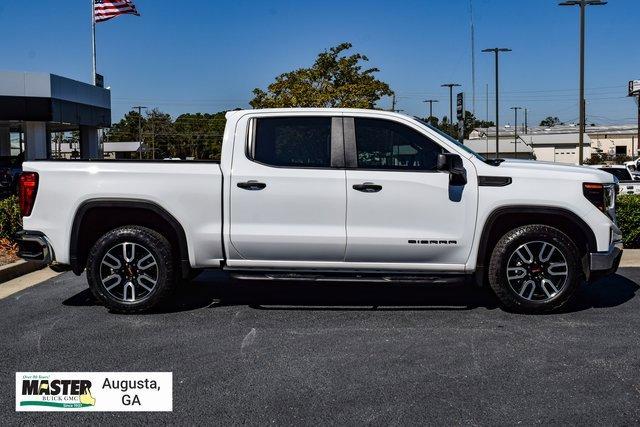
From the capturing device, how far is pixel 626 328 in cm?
588

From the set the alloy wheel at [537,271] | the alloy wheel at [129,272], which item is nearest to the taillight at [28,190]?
the alloy wheel at [129,272]

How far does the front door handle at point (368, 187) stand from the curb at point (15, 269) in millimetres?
4559

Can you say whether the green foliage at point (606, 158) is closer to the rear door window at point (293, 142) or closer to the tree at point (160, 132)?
the tree at point (160, 132)

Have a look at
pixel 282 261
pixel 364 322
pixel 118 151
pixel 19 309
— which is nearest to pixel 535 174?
pixel 364 322

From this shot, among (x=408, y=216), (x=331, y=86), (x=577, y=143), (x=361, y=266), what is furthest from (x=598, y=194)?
(x=577, y=143)

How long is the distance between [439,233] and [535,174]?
102 cm

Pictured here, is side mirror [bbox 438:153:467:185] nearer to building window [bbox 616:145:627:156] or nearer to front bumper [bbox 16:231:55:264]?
front bumper [bbox 16:231:55:264]

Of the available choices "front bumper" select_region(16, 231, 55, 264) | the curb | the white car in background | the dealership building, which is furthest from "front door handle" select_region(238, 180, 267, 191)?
the dealership building

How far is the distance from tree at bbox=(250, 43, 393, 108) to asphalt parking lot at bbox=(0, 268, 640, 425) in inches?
945

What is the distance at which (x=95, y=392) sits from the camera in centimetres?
432

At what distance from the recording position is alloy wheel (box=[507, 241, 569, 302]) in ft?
20.6

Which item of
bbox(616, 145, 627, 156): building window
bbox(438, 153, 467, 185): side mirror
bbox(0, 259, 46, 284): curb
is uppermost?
bbox(616, 145, 627, 156): building window

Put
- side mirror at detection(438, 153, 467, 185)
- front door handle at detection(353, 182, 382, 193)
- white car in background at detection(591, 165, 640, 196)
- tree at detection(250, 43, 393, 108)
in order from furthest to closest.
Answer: tree at detection(250, 43, 393, 108) → white car in background at detection(591, 165, 640, 196) → front door handle at detection(353, 182, 382, 193) → side mirror at detection(438, 153, 467, 185)

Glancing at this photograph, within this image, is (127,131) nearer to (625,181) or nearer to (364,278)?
(625,181)
